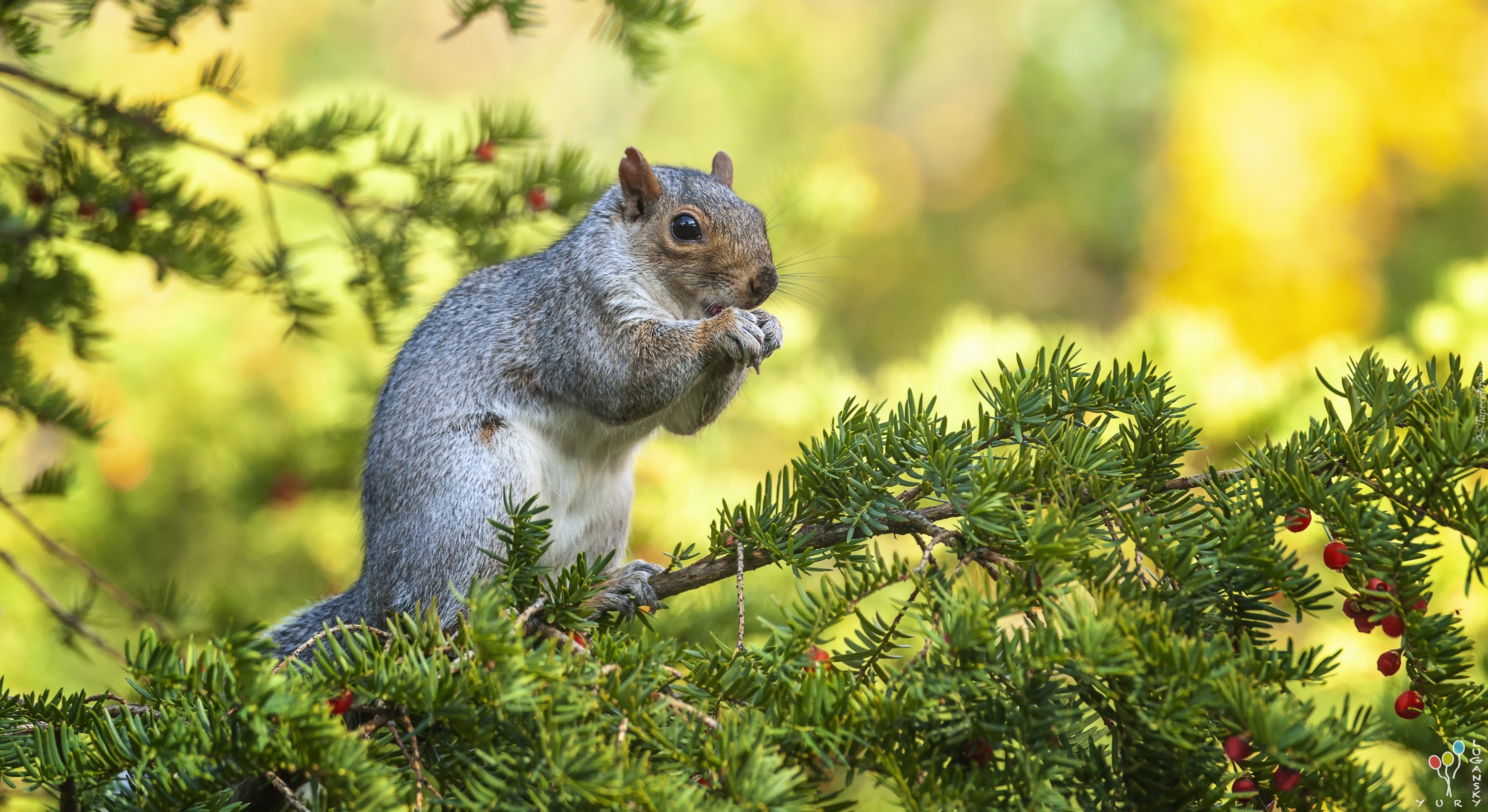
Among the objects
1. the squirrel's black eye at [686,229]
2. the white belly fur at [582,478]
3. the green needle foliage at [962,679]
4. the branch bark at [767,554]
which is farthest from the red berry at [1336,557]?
the squirrel's black eye at [686,229]

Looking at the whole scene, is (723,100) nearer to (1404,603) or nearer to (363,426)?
(363,426)

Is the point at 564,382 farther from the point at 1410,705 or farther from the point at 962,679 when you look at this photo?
the point at 1410,705

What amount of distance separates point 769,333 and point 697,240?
27cm

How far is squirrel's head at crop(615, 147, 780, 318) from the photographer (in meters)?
1.80

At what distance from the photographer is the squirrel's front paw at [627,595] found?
4.02ft

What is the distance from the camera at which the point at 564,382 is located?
68.7 inches

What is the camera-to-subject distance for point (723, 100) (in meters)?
8.88

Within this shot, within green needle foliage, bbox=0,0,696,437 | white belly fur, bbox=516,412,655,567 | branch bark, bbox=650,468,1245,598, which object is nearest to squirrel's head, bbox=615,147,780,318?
green needle foliage, bbox=0,0,696,437

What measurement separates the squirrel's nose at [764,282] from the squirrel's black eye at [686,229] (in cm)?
12

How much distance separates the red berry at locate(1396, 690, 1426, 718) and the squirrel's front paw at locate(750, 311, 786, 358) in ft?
3.05

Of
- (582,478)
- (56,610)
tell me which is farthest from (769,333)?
(56,610)

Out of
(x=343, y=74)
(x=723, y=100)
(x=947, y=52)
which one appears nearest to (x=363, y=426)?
(x=343, y=74)

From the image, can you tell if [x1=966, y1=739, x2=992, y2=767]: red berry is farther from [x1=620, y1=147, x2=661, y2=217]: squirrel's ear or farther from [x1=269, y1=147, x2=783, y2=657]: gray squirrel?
[x1=620, y1=147, x2=661, y2=217]: squirrel's ear

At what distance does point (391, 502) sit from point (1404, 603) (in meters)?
1.31
